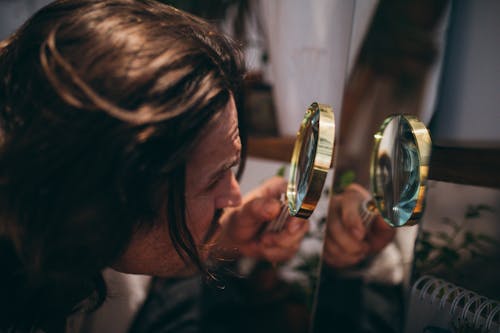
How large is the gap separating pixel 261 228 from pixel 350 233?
24cm

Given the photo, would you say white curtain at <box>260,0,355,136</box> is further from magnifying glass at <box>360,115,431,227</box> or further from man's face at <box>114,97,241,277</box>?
man's face at <box>114,97,241,277</box>

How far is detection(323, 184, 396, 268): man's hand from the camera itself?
832mm

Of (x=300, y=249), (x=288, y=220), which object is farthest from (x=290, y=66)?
(x=300, y=249)

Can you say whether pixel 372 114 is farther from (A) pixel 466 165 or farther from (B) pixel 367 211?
(A) pixel 466 165

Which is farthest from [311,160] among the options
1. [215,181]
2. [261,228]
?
[261,228]

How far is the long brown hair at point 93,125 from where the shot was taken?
539mm

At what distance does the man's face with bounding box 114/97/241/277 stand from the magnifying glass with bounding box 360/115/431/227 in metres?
0.28

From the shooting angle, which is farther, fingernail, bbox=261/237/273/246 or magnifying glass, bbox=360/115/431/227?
fingernail, bbox=261/237/273/246

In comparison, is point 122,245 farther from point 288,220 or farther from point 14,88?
point 288,220

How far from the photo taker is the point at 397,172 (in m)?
0.65

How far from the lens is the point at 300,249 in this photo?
116 cm

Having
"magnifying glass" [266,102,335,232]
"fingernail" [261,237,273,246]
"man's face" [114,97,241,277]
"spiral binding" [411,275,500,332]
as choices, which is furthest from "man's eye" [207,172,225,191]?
"spiral binding" [411,275,500,332]

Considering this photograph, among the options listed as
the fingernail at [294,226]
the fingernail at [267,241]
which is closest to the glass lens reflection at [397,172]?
the fingernail at [294,226]

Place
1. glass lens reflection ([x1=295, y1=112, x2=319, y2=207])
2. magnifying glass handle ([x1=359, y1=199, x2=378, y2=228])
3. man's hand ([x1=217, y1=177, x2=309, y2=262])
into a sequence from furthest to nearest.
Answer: man's hand ([x1=217, y1=177, x2=309, y2=262]), magnifying glass handle ([x1=359, y1=199, x2=378, y2=228]), glass lens reflection ([x1=295, y1=112, x2=319, y2=207])
